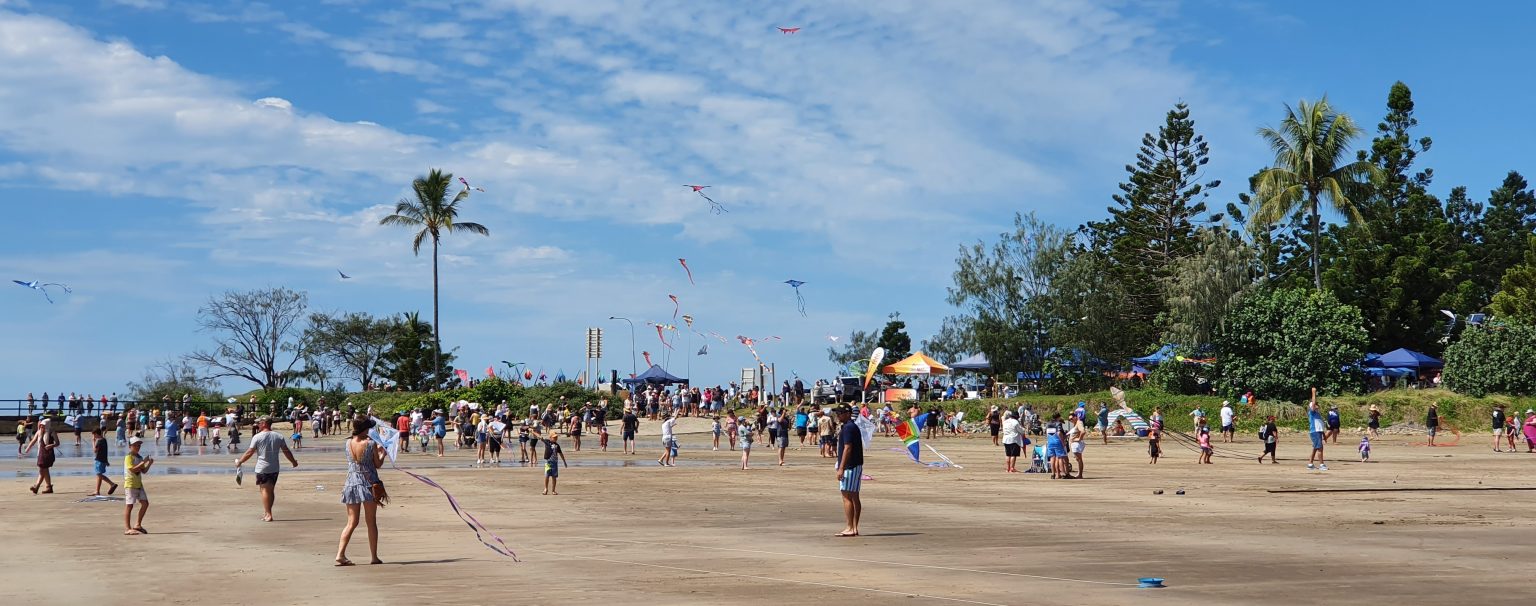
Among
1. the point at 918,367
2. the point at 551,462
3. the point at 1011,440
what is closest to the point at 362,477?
the point at 551,462

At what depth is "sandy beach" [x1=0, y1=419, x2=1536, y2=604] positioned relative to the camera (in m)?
10.9

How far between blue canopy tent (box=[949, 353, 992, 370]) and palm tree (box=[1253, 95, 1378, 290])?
14.0m

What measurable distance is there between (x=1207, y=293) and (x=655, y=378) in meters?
27.5

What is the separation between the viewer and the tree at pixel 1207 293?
52656 millimetres

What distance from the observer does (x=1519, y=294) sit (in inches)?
2137

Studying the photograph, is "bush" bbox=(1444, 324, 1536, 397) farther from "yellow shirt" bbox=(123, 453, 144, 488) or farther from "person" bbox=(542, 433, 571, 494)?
"yellow shirt" bbox=(123, 453, 144, 488)

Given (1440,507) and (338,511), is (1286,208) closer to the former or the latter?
(1440,507)

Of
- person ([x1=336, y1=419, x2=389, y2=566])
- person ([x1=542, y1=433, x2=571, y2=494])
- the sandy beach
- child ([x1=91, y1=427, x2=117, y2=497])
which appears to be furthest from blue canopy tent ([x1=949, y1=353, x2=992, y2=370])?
person ([x1=336, y1=419, x2=389, y2=566])

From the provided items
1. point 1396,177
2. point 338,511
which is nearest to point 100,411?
point 338,511

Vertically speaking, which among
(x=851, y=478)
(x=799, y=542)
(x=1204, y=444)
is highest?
(x=851, y=478)

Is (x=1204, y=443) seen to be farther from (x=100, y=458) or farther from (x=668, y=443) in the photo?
(x=100, y=458)

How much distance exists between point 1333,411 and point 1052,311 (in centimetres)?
2251

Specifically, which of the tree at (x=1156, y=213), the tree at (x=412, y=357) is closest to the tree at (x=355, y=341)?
the tree at (x=412, y=357)

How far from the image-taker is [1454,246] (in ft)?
229
